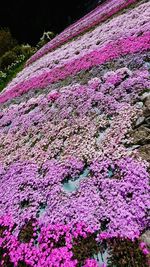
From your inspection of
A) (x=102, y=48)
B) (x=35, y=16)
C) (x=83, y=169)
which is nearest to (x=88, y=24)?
(x=102, y=48)

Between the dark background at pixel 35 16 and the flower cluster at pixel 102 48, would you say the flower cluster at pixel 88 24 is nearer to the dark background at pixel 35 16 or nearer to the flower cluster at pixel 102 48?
the flower cluster at pixel 102 48

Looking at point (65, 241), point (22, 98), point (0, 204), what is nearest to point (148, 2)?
point (22, 98)

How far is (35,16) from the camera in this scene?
2328 inches

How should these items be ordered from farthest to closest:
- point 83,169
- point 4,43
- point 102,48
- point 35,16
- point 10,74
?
1. point 35,16
2. point 4,43
3. point 10,74
4. point 102,48
5. point 83,169

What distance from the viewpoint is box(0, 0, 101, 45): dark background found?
58219 mm

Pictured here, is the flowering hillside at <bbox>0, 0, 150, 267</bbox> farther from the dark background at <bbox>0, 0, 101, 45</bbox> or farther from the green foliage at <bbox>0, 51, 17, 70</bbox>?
the dark background at <bbox>0, 0, 101, 45</bbox>

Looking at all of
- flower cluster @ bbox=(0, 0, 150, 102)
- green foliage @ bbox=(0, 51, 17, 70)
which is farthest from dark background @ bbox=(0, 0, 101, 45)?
flower cluster @ bbox=(0, 0, 150, 102)

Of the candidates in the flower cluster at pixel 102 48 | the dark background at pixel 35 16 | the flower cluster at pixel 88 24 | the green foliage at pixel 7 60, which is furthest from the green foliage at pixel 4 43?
the flower cluster at pixel 102 48

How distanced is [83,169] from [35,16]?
5446cm

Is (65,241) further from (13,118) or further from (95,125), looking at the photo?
(13,118)

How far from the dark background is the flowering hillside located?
43.8 m

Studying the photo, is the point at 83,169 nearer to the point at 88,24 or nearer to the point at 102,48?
the point at 102,48

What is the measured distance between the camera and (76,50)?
23.3m

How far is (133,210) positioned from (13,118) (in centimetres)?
1098
